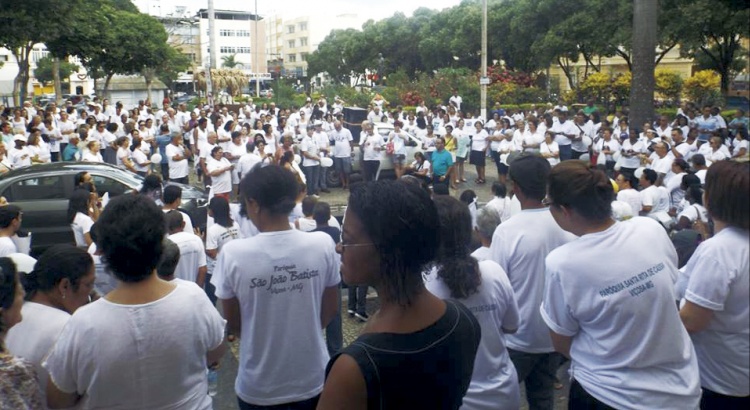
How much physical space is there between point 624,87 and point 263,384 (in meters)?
31.5

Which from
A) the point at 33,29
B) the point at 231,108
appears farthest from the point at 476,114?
the point at 33,29

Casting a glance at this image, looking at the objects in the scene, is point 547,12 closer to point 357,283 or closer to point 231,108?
point 231,108

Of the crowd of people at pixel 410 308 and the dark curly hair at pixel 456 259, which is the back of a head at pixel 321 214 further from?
the dark curly hair at pixel 456 259

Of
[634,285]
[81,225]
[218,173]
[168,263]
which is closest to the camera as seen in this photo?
[634,285]

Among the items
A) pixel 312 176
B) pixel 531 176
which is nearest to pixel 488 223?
pixel 531 176

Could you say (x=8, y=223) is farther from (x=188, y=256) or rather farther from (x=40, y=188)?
(x=40, y=188)

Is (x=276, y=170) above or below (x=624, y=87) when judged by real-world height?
below

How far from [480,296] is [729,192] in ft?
4.69

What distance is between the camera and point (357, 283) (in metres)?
2.17

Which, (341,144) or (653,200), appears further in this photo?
(341,144)

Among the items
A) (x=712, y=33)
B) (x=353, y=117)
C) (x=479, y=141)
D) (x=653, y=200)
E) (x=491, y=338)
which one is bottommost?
(x=491, y=338)

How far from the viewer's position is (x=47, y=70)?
225 feet

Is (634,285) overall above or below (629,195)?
above

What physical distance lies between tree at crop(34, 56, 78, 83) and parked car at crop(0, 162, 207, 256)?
58.4 meters
